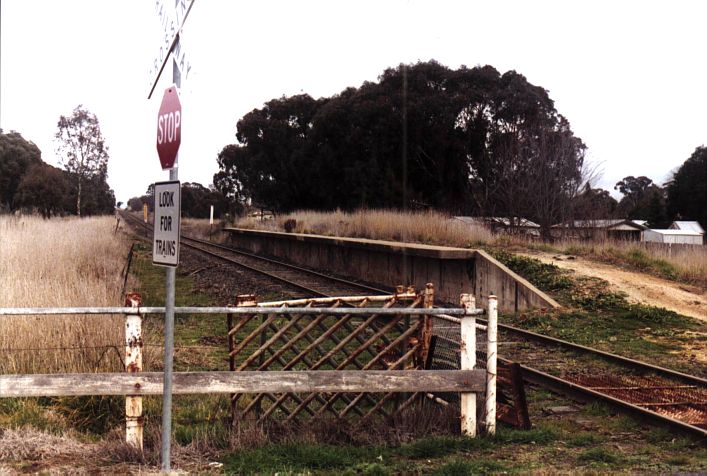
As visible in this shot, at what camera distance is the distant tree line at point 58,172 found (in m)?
46.0

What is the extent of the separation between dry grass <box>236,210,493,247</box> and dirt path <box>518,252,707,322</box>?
380cm

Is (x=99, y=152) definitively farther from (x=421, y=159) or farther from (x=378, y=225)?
(x=378, y=225)

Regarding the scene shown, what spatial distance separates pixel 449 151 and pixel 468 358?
3318 centimetres

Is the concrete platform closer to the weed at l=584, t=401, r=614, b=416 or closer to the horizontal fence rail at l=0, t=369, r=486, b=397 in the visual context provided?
the weed at l=584, t=401, r=614, b=416

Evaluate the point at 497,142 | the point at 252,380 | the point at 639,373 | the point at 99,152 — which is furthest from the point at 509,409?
the point at 99,152

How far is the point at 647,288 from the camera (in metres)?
15.5

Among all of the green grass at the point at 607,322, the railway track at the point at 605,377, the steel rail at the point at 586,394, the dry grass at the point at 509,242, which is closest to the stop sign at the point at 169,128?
the railway track at the point at 605,377

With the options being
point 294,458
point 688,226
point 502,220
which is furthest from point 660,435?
point 688,226

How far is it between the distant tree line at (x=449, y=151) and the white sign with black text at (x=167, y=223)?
2584 centimetres

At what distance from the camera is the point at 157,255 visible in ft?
14.7

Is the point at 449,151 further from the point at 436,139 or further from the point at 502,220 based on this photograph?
the point at 502,220

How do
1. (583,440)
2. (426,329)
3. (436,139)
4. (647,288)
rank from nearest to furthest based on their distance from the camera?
1. (583,440)
2. (426,329)
3. (647,288)
4. (436,139)

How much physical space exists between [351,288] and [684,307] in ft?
25.4

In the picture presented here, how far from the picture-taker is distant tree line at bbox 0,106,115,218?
46000 millimetres
